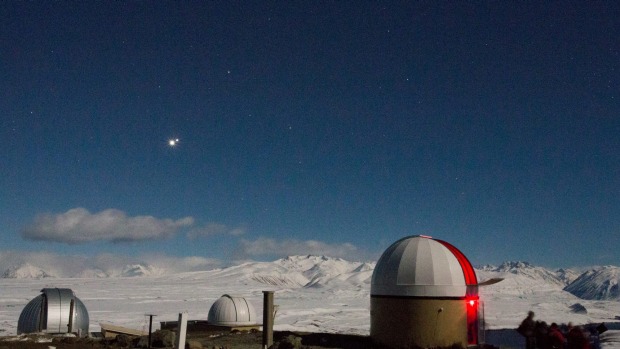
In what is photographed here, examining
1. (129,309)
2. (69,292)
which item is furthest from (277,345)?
(129,309)

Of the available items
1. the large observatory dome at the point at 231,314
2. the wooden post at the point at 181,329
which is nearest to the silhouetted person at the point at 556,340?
the wooden post at the point at 181,329

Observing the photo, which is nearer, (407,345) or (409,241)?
(407,345)

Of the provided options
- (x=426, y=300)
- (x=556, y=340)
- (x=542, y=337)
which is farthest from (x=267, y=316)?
(x=556, y=340)

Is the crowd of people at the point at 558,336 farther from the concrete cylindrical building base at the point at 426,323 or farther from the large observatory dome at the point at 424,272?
the large observatory dome at the point at 424,272

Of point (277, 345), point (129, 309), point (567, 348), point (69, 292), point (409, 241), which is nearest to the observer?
point (567, 348)

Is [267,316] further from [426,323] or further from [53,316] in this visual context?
[53,316]

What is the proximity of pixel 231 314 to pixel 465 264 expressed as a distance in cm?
1754

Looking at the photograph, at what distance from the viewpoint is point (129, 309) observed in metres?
106

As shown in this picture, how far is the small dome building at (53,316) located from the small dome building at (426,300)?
17.5 m

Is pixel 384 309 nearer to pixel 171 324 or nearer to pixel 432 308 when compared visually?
pixel 432 308

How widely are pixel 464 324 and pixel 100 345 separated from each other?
15.8 metres

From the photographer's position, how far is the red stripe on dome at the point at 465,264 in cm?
2402

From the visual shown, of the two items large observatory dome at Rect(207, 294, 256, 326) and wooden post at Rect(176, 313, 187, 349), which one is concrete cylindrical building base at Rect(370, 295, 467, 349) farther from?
large observatory dome at Rect(207, 294, 256, 326)

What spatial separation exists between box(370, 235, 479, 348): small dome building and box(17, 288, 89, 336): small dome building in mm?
17520
